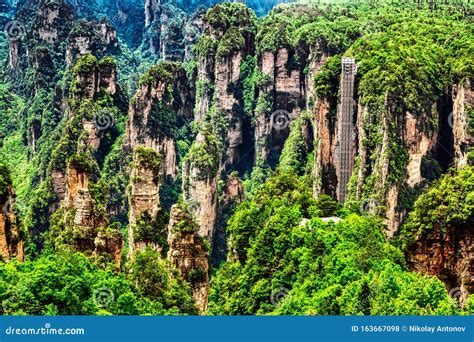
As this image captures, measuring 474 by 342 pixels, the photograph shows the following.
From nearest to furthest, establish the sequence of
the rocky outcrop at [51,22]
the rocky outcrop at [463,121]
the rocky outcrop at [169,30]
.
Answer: the rocky outcrop at [463,121], the rocky outcrop at [51,22], the rocky outcrop at [169,30]

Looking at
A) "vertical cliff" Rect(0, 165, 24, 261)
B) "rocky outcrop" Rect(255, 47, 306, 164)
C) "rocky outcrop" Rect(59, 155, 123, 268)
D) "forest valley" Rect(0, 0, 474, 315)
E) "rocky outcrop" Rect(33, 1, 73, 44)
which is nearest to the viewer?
"forest valley" Rect(0, 0, 474, 315)

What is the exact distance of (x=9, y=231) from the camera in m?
69.6

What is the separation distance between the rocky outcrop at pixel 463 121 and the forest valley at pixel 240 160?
0.18 m

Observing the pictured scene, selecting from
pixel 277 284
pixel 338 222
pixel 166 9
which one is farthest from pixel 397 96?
pixel 166 9

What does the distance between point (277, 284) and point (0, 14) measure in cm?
10788

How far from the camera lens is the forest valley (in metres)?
58.8

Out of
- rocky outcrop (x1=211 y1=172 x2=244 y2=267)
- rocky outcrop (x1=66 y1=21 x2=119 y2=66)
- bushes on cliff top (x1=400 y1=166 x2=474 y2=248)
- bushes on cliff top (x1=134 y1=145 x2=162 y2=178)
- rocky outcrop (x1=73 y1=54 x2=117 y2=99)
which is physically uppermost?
rocky outcrop (x1=66 y1=21 x2=119 y2=66)

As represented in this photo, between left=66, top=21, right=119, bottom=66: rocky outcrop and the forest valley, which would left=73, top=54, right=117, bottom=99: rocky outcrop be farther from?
left=66, top=21, right=119, bottom=66: rocky outcrop

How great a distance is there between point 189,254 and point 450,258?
42.3ft

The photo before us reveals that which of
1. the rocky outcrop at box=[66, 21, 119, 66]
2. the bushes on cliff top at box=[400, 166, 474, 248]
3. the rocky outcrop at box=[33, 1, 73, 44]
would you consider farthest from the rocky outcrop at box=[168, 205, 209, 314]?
the rocky outcrop at box=[33, 1, 73, 44]

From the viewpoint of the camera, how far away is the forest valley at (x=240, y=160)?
58812 millimetres

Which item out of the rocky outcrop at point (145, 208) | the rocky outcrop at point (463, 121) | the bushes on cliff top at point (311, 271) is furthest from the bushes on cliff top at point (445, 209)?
the rocky outcrop at point (145, 208)

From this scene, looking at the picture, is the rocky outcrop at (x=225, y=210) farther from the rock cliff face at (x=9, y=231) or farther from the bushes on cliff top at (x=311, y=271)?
the rock cliff face at (x=9, y=231)

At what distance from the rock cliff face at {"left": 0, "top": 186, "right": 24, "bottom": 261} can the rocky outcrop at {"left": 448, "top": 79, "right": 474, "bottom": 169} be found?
30.3 metres
